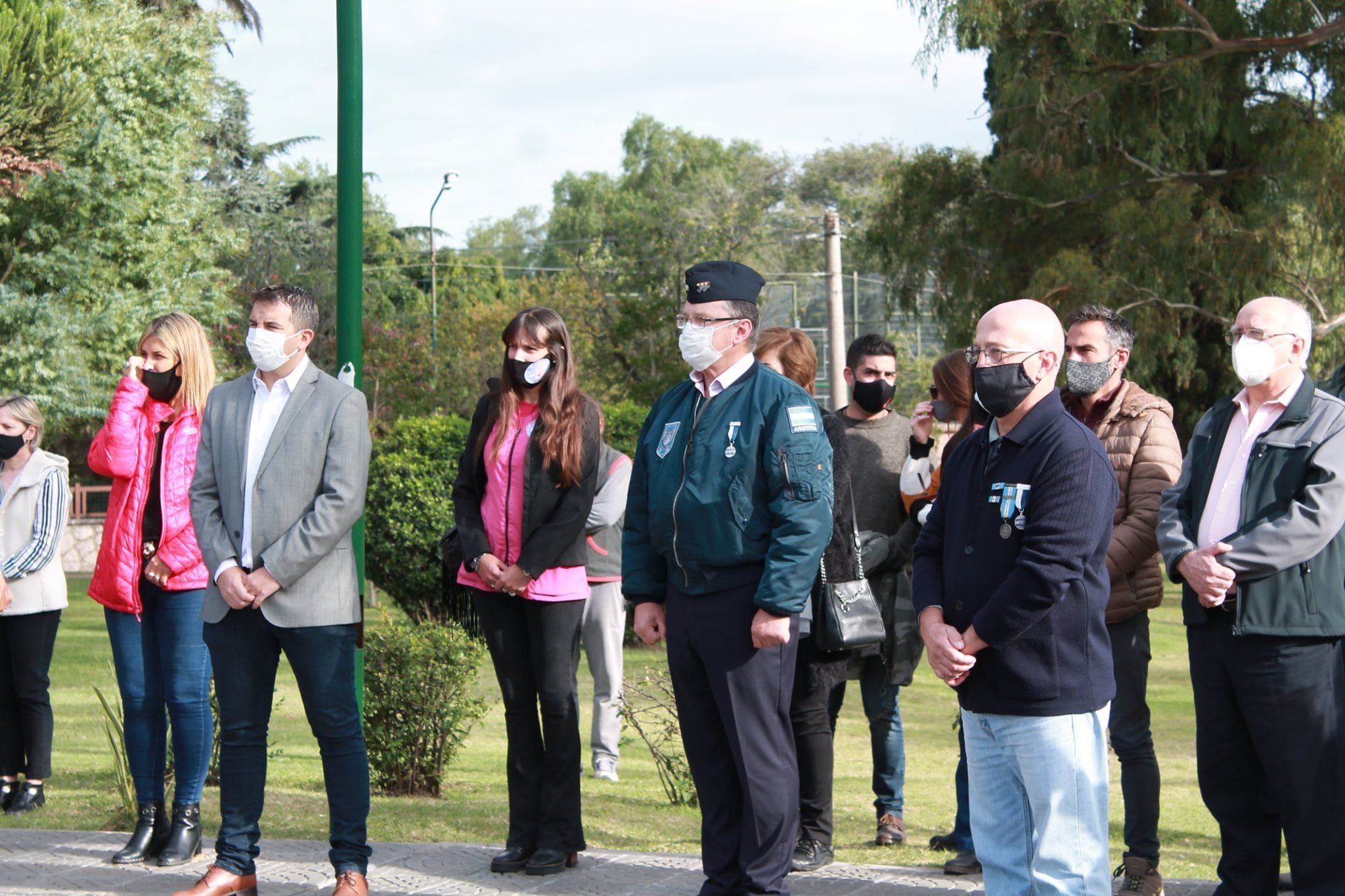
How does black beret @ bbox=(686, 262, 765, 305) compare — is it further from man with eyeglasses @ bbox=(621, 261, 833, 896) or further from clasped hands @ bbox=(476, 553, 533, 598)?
clasped hands @ bbox=(476, 553, 533, 598)

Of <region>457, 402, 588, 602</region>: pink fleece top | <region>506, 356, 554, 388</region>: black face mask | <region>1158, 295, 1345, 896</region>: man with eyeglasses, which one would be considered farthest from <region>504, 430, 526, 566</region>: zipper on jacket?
<region>1158, 295, 1345, 896</region>: man with eyeglasses

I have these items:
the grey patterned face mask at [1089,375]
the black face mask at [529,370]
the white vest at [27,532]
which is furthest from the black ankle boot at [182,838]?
the grey patterned face mask at [1089,375]

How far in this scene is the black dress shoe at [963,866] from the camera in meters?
5.38

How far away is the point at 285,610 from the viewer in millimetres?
5059

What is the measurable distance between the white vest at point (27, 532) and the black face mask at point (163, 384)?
5.65 feet

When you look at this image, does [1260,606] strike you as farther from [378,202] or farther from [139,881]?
[378,202]

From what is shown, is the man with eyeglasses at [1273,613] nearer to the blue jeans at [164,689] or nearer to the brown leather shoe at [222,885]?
the brown leather shoe at [222,885]

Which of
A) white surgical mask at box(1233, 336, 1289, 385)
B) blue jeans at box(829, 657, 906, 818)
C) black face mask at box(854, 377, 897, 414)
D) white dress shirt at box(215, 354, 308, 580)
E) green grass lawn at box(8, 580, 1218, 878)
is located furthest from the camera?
green grass lawn at box(8, 580, 1218, 878)

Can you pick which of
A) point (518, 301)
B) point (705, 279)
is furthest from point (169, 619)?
point (518, 301)

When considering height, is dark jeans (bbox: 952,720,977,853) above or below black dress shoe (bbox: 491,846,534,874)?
above

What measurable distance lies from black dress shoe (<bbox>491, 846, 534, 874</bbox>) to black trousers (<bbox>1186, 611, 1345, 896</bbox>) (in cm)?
254

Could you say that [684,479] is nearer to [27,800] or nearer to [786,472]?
[786,472]

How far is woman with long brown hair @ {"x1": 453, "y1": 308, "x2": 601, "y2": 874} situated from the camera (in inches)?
217

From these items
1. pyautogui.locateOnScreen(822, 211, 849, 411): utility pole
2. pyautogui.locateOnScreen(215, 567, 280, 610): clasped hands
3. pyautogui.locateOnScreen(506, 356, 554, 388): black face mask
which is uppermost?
pyautogui.locateOnScreen(822, 211, 849, 411): utility pole
